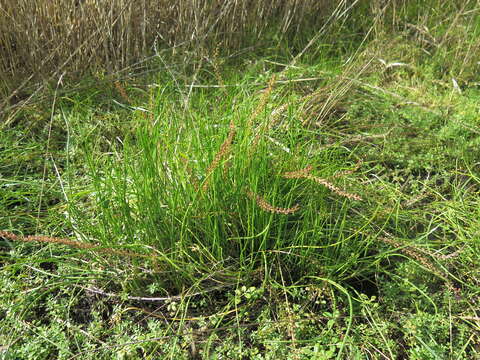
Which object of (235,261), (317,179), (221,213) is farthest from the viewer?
(235,261)

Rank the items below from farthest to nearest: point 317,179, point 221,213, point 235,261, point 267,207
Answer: point 235,261 < point 221,213 < point 267,207 < point 317,179

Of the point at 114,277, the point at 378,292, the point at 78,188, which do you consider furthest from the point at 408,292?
the point at 78,188

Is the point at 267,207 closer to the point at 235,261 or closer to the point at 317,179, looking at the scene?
the point at 317,179

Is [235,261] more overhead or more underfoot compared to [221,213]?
more underfoot

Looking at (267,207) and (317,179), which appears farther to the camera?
(267,207)

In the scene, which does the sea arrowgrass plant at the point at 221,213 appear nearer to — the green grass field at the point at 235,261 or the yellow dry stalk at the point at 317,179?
the green grass field at the point at 235,261

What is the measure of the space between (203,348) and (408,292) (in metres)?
0.70

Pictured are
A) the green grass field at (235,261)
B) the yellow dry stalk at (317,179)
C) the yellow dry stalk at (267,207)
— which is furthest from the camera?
the green grass field at (235,261)

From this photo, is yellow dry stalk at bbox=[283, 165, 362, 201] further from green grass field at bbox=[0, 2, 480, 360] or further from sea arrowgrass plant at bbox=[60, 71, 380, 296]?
sea arrowgrass plant at bbox=[60, 71, 380, 296]

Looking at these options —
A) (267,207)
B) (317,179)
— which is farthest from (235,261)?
(317,179)

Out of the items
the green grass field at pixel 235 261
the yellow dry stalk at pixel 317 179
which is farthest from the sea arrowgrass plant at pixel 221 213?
the yellow dry stalk at pixel 317 179

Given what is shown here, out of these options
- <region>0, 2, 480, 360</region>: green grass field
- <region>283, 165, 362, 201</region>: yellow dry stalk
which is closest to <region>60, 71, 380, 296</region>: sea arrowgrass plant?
<region>0, 2, 480, 360</region>: green grass field

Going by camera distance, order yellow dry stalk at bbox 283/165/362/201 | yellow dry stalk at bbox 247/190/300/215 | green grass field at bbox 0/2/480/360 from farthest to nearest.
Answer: green grass field at bbox 0/2/480/360 < yellow dry stalk at bbox 247/190/300/215 < yellow dry stalk at bbox 283/165/362/201

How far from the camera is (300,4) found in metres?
3.18
